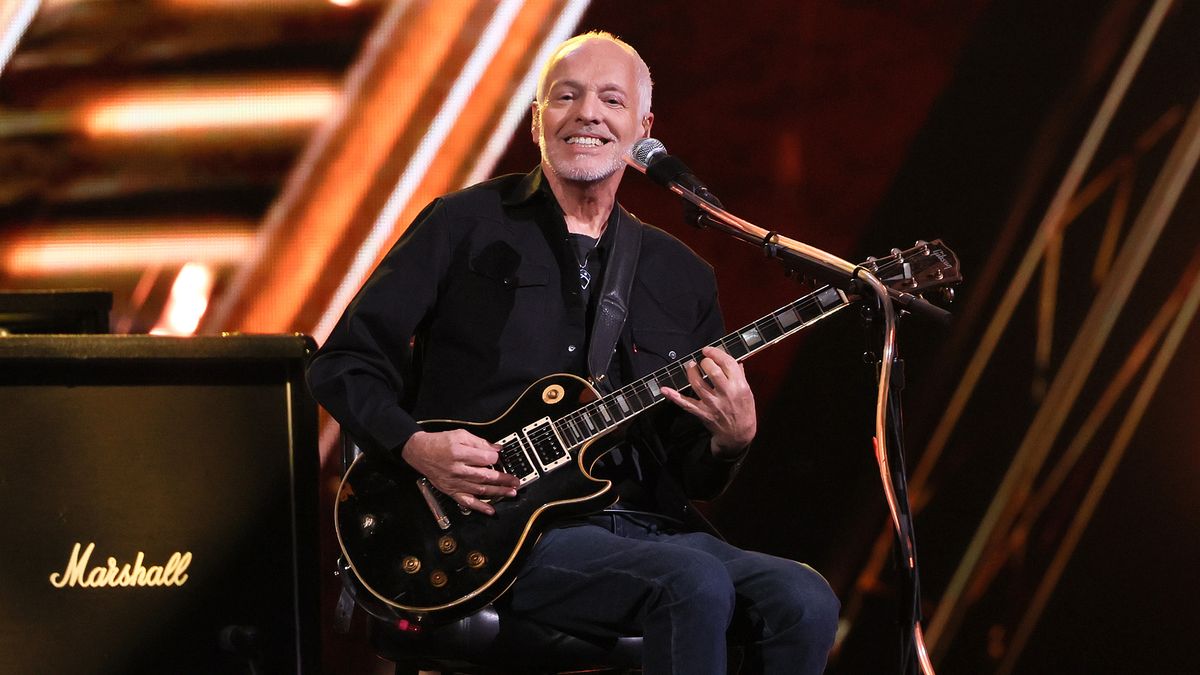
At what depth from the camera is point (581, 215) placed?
8.20ft

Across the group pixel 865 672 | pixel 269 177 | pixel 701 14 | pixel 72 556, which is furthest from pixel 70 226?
pixel 865 672

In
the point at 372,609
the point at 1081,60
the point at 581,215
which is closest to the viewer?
the point at 372,609

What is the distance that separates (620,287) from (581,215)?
19 centimetres

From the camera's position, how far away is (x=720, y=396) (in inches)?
85.0

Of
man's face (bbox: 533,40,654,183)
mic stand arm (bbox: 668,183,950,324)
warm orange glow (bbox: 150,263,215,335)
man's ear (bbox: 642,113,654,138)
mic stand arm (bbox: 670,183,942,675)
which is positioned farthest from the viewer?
warm orange glow (bbox: 150,263,215,335)

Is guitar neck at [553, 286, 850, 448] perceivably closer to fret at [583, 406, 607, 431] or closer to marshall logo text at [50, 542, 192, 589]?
fret at [583, 406, 607, 431]

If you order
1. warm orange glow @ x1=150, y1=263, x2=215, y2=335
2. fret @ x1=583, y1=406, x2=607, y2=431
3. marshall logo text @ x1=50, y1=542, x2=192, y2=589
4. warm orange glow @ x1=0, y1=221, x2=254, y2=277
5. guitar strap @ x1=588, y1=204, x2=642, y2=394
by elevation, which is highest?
warm orange glow @ x1=0, y1=221, x2=254, y2=277

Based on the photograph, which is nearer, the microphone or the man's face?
the microphone

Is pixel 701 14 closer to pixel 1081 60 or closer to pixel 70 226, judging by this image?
pixel 1081 60

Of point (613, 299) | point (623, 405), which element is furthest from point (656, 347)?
point (623, 405)

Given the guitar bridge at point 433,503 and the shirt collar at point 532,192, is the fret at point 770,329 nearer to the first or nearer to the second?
the shirt collar at point 532,192

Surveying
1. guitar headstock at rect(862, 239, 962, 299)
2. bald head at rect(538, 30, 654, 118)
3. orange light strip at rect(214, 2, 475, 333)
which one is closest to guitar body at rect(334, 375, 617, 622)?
guitar headstock at rect(862, 239, 962, 299)

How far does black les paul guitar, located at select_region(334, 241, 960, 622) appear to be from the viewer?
2.03 metres

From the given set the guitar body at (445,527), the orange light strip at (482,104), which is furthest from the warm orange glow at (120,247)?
the guitar body at (445,527)
